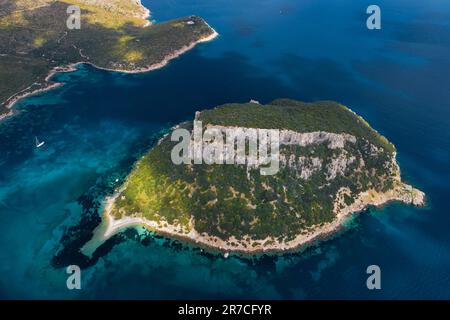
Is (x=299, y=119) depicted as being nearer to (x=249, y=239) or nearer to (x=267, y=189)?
(x=267, y=189)

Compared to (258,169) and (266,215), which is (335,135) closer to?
(258,169)

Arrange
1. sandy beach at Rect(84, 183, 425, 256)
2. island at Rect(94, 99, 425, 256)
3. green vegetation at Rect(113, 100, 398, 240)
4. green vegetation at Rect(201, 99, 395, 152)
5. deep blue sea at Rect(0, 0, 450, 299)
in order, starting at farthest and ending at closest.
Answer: green vegetation at Rect(201, 99, 395, 152), green vegetation at Rect(113, 100, 398, 240), island at Rect(94, 99, 425, 256), sandy beach at Rect(84, 183, 425, 256), deep blue sea at Rect(0, 0, 450, 299)

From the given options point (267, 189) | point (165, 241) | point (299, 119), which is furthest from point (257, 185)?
point (165, 241)

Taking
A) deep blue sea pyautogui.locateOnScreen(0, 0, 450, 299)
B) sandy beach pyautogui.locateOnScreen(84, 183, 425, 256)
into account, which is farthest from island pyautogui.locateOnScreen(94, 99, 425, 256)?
deep blue sea pyautogui.locateOnScreen(0, 0, 450, 299)

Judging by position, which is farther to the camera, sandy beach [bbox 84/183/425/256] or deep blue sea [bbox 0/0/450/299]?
sandy beach [bbox 84/183/425/256]

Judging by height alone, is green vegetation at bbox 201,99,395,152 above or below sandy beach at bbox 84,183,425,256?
above

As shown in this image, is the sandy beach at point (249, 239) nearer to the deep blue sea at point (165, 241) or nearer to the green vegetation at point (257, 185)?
the green vegetation at point (257, 185)

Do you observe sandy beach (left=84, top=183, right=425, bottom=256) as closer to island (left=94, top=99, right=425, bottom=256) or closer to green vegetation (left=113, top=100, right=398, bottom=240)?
island (left=94, top=99, right=425, bottom=256)
